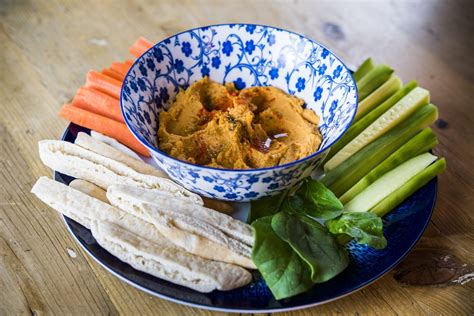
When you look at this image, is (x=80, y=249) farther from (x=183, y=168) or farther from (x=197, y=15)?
(x=197, y=15)

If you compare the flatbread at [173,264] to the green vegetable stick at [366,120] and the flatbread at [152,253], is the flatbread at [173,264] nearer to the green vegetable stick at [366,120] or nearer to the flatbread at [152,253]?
the flatbread at [152,253]

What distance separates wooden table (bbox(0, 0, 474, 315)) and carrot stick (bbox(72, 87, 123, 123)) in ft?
1.06

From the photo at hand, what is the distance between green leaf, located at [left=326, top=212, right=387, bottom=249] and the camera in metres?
2.04

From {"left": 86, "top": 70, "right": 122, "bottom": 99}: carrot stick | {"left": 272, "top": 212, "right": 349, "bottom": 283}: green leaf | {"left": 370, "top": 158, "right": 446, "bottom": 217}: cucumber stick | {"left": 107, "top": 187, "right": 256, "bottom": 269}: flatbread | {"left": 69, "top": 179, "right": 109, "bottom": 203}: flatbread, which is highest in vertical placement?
{"left": 370, "top": 158, "right": 446, "bottom": 217}: cucumber stick

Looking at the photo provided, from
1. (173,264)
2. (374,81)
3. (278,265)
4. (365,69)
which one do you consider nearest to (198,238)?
(173,264)

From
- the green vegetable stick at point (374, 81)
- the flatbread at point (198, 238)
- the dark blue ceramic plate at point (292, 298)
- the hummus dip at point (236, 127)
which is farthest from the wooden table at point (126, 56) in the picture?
the hummus dip at point (236, 127)

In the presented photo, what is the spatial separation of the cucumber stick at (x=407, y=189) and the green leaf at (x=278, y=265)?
0.50 meters

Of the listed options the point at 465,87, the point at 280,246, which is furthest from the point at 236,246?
the point at 465,87

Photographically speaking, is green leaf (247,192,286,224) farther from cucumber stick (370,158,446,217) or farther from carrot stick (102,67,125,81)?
carrot stick (102,67,125,81)

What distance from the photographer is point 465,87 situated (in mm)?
3348

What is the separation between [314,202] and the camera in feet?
7.38

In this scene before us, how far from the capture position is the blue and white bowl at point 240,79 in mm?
2166

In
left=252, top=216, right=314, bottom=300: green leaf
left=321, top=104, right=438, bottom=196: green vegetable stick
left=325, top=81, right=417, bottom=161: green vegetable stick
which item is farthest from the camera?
left=325, top=81, right=417, bottom=161: green vegetable stick

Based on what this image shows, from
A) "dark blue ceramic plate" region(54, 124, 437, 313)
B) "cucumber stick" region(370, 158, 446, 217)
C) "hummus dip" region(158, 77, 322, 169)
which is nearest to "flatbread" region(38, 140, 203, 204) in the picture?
"hummus dip" region(158, 77, 322, 169)
